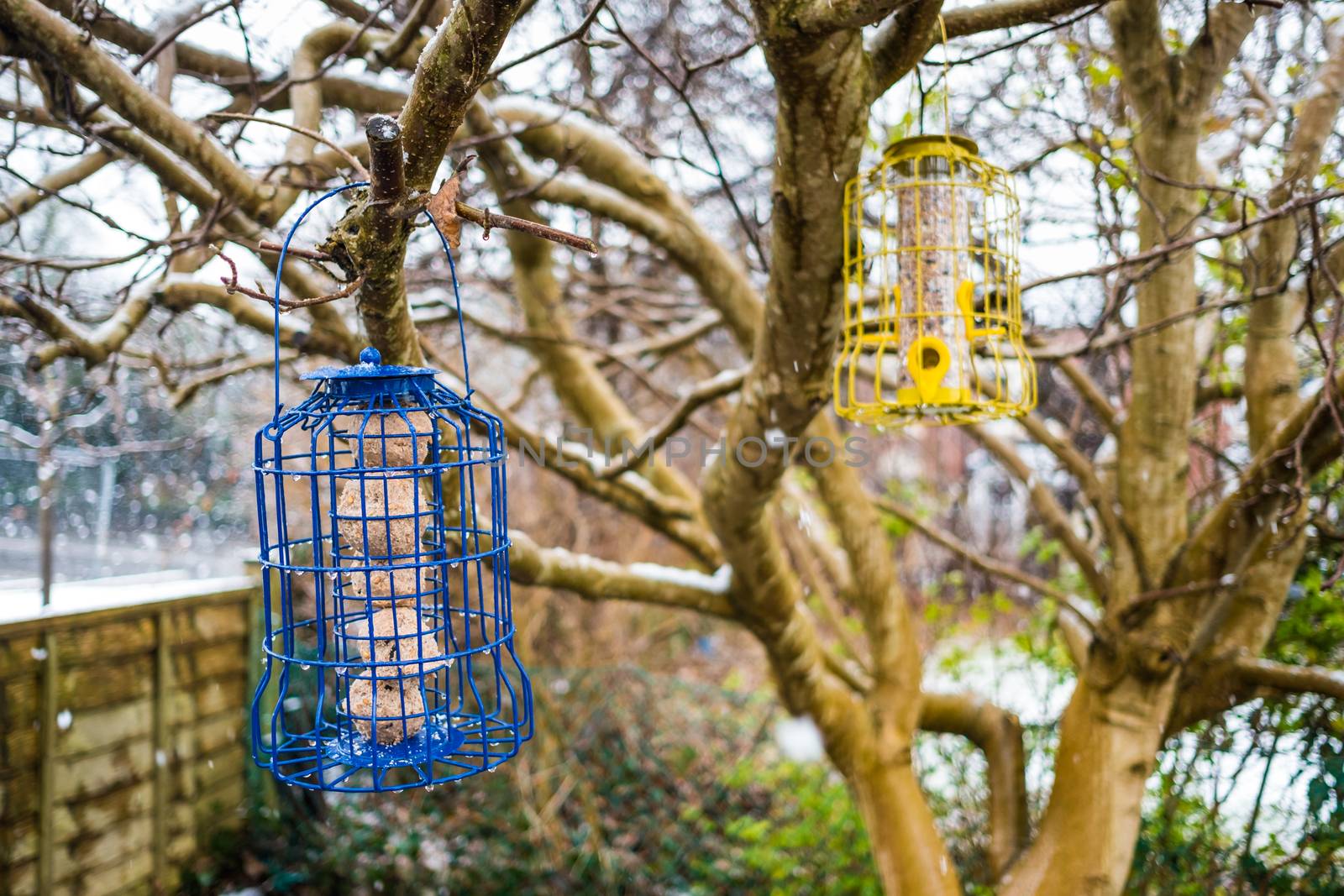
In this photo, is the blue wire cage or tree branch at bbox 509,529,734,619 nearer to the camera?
the blue wire cage

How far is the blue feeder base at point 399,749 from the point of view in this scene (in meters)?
1.56

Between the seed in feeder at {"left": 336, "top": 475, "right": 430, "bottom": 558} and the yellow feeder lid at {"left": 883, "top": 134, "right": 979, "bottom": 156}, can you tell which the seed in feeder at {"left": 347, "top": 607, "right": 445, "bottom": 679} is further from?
the yellow feeder lid at {"left": 883, "top": 134, "right": 979, "bottom": 156}

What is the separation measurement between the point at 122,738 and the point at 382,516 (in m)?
3.12

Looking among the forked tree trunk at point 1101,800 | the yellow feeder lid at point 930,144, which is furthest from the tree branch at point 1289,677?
the yellow feeder lid at point 930,144

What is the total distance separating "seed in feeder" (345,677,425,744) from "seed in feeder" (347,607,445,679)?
3 cm

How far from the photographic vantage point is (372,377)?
1565 millimetres

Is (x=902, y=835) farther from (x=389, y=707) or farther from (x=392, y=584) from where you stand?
(x=392, y=584)

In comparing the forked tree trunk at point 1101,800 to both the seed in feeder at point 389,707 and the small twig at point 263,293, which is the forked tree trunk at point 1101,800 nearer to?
the seed in feeder at point 389,707

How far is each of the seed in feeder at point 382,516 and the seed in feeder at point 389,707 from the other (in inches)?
10.5

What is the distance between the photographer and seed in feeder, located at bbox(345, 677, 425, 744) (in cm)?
173

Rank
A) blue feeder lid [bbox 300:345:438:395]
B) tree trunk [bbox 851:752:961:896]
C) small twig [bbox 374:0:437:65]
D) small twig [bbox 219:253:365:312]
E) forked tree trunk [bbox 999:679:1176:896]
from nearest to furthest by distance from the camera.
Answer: small twig [bbox 219:253:365:312] < blue feeder lid [bbox 300:345:438:395] < small twig [bbox 374:0:437:65] < forked tree trunk [bbox 999:679:1176:896] < tree trunk [bbox 851:752:961:896]

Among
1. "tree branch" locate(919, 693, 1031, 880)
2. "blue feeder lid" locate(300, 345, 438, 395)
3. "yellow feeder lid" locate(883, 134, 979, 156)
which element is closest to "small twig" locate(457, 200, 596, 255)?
"blue feeder lid" locate(300, 345, 438, 395)

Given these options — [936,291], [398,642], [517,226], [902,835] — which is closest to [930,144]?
[936,291]

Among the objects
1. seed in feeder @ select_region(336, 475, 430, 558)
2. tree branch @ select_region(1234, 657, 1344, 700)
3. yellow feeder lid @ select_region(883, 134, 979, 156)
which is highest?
yellow feeder lid @ select_region(883, 134, 979, 156)
